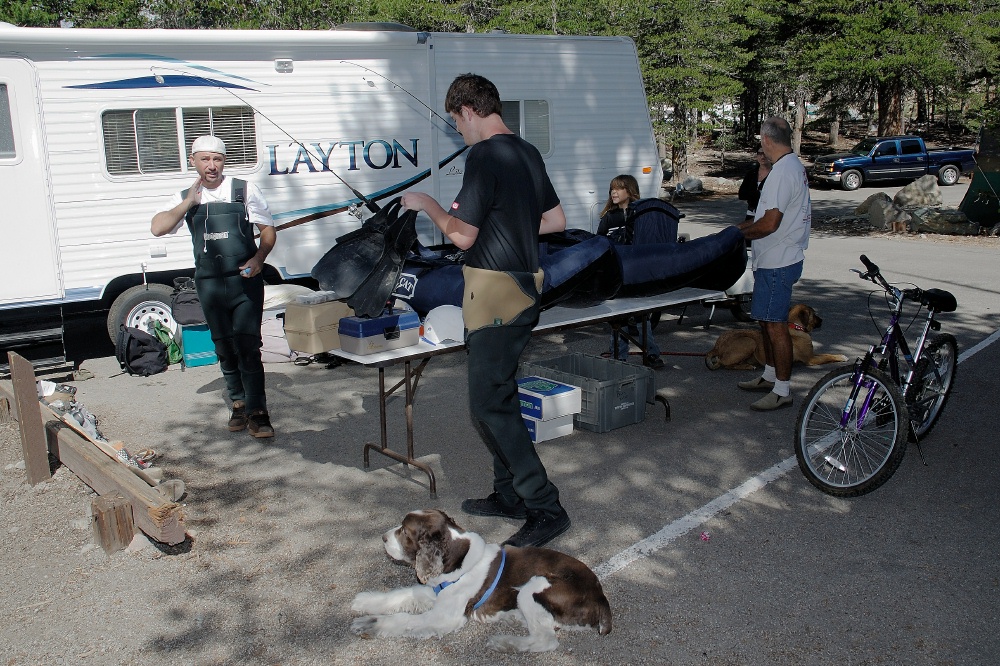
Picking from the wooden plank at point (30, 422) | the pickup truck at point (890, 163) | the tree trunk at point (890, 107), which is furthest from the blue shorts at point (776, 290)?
the tree trunk at point (890, 107)

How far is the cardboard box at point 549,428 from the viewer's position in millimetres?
5785

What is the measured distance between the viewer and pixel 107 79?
813cm

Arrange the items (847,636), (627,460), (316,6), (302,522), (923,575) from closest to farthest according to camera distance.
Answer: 1. (847,636)
2. (923,575)
3. (302,522)
4. (627,460)
5. (316,6)

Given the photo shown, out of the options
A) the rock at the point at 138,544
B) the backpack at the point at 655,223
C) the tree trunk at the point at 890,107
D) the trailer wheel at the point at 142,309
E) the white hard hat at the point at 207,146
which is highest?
the tree trunk at the point at 890,107

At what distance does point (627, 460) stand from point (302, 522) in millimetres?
2069

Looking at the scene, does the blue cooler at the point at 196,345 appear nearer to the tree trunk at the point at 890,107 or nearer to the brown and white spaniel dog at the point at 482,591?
the brown and white spaniel dog at the point at 482,591

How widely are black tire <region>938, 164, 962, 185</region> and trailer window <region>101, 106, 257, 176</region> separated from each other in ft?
80.2

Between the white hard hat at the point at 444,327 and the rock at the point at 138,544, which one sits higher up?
the white hard hat at the point at 444,327

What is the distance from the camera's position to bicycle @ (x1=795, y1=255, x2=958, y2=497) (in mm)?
4852

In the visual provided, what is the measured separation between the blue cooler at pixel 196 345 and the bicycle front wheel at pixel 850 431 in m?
5.43

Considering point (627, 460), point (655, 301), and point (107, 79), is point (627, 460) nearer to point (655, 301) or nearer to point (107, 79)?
point (655, 301)

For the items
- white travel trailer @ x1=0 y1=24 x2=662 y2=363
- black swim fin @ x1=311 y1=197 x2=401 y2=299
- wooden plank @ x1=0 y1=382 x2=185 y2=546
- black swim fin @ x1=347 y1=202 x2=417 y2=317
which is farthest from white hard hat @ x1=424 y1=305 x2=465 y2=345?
white travel trailer @ x1=0 y1=24 x2=662 y2=363

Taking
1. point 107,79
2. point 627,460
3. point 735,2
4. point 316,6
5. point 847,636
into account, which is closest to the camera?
point 847,636

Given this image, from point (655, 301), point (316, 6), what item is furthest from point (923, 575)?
point (316, 6)
